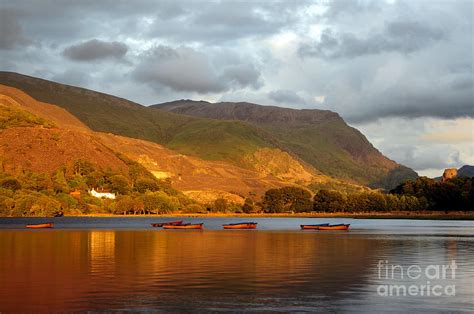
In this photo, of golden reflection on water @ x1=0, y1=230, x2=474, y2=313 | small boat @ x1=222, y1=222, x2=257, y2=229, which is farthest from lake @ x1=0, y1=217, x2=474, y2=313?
small boat @ x1=222, y1=222, x2=257, y2=229

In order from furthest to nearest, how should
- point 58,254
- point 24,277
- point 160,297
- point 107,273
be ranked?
point 58,254 → point 107,273 → point 24,277 → point 160,297

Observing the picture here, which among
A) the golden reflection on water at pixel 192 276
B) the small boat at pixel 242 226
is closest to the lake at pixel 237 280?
the golden reflection on water at pixel 192 276

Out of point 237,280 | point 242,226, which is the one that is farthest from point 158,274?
point 242,226

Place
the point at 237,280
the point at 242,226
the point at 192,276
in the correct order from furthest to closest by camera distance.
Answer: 1. the point at 242,226
2. the point at 192,276
3. the point at 237,280

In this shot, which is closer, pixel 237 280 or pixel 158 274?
pixel 237 280

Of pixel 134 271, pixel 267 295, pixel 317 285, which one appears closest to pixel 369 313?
pixel 267 295

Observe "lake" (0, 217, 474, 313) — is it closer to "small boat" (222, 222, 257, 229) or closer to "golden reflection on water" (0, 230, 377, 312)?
"golden reflection on water" (0, 230, 377, 312)

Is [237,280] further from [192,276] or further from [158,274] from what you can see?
[158,274]

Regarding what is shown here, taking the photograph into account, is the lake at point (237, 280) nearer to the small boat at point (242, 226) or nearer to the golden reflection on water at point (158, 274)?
the golden reflection on water at point (158, 274)

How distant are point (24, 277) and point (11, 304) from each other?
1387cm

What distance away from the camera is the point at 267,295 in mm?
44375

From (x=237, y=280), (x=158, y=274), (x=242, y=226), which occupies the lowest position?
(x=237, y=280)

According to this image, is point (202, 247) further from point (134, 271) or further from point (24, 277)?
point (24, 277)

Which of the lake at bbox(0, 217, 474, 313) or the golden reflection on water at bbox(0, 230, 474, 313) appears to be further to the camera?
the golden reflection on water at bbox(0, 230, 474, 313)
